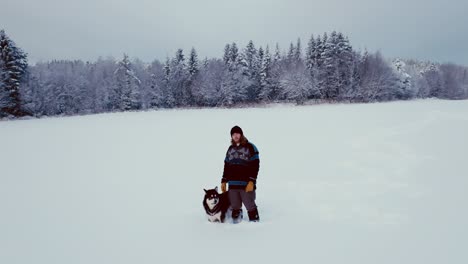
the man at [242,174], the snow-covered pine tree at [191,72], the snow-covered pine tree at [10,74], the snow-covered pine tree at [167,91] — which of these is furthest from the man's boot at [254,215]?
the snow-covered pine tree at [191,72]

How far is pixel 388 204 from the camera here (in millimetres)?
6707

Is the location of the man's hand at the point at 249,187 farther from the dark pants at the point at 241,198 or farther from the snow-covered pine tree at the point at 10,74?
the snow-covered pine tree at the point at 10,74

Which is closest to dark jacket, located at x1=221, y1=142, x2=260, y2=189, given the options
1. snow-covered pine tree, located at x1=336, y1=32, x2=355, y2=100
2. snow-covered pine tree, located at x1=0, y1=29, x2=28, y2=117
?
snow-covered pine tree, located at x1=0, y1=29, x2=28, y2=117

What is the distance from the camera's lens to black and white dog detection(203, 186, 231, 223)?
600cm

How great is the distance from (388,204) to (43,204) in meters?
8.07

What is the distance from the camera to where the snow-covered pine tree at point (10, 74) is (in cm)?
4016

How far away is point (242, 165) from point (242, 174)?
0.18 meters

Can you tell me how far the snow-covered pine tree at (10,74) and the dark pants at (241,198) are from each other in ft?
147

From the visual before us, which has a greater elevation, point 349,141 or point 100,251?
point 349,141

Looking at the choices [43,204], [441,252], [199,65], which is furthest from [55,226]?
[199,65]

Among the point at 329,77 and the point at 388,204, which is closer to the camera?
the point at 388,204

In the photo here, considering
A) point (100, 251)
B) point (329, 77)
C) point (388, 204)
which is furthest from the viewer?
point (329, 77)

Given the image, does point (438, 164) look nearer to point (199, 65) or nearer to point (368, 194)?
point (368, 194)

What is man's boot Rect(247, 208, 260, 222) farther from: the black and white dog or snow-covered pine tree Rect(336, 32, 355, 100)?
snow-covered pine tree Rect(336, 32, 355, 100)
